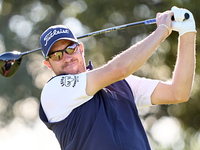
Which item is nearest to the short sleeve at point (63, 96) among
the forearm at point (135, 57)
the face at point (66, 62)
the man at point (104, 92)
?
the man at point (104, 92)

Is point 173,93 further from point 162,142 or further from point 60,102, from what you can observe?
point 162,142

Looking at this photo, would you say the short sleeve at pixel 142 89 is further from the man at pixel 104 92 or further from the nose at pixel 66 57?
the nose at pixel 66 57

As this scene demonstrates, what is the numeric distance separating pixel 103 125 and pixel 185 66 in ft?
2.92

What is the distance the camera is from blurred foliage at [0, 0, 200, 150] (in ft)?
40.7

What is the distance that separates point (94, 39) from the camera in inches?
504

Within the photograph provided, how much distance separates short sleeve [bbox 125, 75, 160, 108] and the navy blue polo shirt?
29 cm

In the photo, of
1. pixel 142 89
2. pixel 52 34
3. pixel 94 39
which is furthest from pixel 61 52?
pixel 94 39

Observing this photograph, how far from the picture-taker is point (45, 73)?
13469mm

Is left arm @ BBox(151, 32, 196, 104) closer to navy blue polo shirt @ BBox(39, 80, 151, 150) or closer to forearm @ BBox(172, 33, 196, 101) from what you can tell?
forearm @ BBox(172, 33, 196, 101)

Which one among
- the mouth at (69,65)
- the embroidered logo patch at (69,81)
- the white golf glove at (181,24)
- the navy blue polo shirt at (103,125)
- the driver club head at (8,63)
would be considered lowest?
the navy blue polo shirt at (103,125)

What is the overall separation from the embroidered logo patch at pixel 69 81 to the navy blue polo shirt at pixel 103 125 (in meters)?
0.20

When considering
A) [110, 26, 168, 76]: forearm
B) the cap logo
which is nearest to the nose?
the cap logo

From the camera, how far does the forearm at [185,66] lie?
161 inches

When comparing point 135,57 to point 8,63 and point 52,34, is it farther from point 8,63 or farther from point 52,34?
point 8,63
